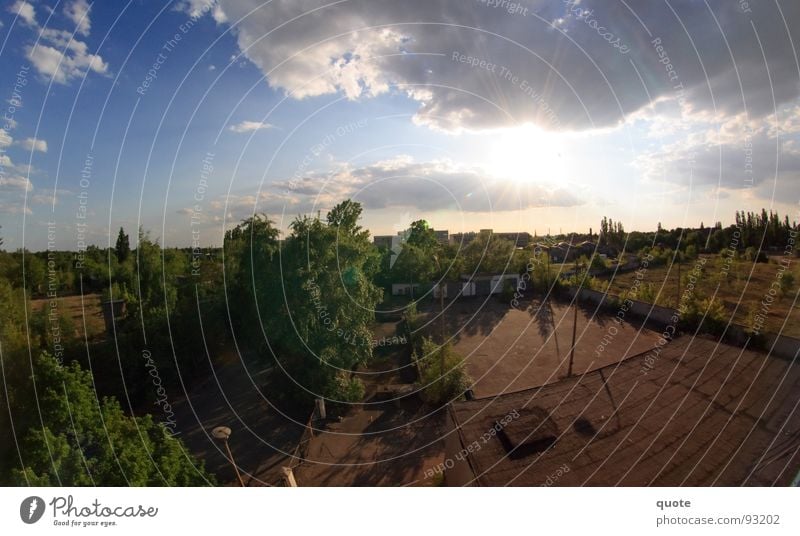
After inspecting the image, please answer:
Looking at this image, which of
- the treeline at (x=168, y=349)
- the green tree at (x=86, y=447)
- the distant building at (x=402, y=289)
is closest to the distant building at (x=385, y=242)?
the distant building at (x=402, y=289)

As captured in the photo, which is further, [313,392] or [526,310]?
[526,310]

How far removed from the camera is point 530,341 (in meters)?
15.1

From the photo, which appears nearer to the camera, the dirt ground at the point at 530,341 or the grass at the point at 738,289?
the dirt ground at the point at 530,341

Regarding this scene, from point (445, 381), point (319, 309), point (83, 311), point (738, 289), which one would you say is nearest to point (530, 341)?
point (445, 381)

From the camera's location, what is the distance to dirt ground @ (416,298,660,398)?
1159cm

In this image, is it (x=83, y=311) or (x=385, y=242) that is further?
(x=385, y=242)

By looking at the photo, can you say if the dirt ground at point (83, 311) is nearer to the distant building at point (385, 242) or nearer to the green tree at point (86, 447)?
the green tree at point (86, 447)

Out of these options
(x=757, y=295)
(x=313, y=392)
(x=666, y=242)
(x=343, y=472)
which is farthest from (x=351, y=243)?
(x=666, y=242)

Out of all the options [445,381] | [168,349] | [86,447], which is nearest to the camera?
[86,447]

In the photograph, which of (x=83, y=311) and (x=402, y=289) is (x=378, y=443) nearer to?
(x=83, y=311)

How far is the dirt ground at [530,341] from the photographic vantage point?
11595mm

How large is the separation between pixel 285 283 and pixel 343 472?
4510 mm
